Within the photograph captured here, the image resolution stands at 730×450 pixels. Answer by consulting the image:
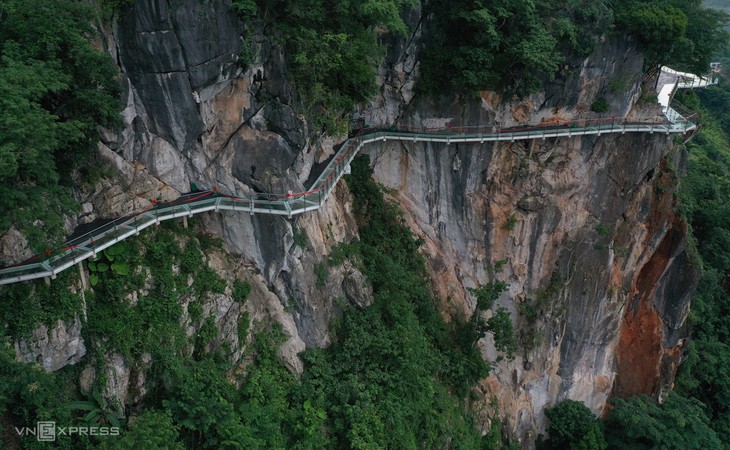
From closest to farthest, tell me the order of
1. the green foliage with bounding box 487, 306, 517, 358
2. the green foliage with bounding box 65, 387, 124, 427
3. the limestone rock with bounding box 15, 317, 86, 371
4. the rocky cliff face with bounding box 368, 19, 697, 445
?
the limestone rock with bounding box 15, 317, 86, 371 < the green foliage with bounding box 65, 387, 124, 427 < the green foliage with bounding box 487, 306, 517, 358 < the rocky cliff face with bounding box 368, 19, 697, 445

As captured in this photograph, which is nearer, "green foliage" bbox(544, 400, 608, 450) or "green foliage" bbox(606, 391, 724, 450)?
"green foliage" bbox(606, 391, 724, 450)

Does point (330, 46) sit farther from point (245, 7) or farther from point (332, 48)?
point (245, 7)

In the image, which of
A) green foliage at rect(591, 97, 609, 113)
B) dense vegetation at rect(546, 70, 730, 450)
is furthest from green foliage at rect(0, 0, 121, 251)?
dense vegetation at rect(546, 70, 730, 450)

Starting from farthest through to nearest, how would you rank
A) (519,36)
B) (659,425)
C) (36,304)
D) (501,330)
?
1. (659,425)
2. (501,330)
3. (519,36)
4. (36,304)

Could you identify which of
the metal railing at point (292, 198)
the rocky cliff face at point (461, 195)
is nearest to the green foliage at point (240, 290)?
the rocky cliff face at point (461, 195)

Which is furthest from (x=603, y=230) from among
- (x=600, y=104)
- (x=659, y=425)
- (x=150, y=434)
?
(x=150, y=434)

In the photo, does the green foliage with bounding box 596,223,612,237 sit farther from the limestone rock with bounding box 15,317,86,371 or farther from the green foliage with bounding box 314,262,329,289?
the limestone rock with bounding box 15,317,86,371

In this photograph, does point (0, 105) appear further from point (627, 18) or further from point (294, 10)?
point (627, 18)
